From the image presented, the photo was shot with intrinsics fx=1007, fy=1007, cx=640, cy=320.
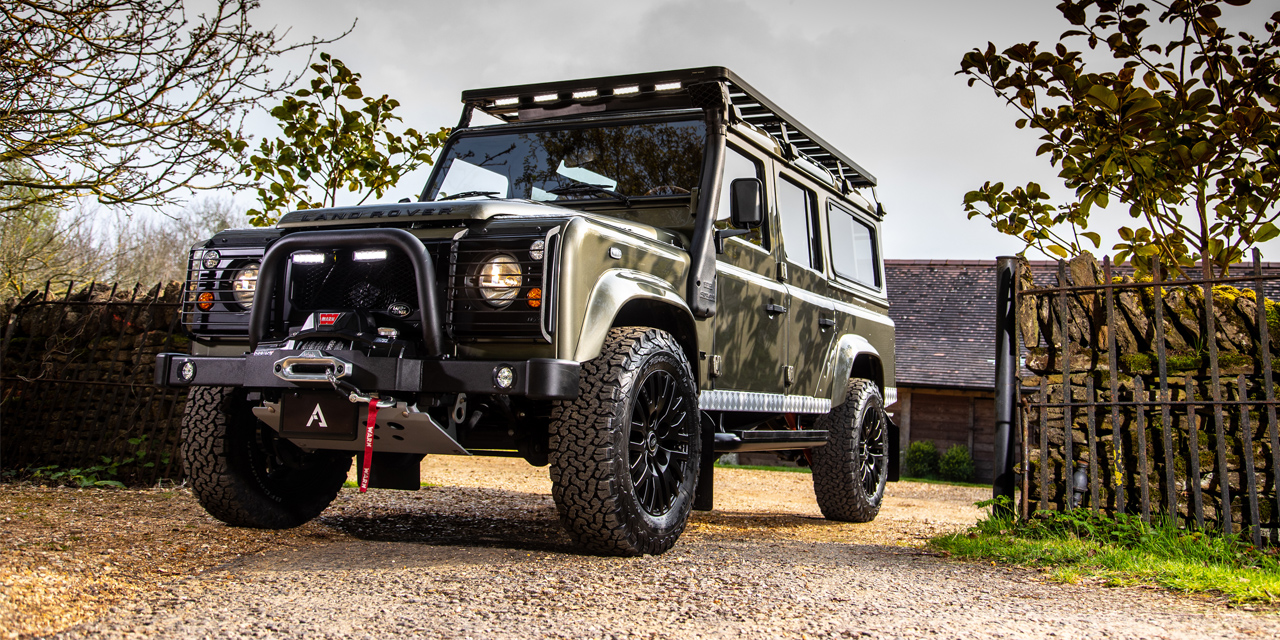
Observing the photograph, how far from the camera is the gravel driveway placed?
3.29 m

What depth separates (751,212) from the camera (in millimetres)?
5430

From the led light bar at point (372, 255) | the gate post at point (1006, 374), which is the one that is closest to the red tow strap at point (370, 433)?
the led light bar at point (372, 255)

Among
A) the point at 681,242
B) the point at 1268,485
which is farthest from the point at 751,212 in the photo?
the point at 1268,485

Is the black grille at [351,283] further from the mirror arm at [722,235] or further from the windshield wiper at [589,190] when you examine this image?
the mirror arm at [722,235]

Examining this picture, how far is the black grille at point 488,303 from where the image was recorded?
4.17 m

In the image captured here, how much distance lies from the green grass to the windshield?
2.61 meters

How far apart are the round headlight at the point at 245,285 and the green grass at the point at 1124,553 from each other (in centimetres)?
386

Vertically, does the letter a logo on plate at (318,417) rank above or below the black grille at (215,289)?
below

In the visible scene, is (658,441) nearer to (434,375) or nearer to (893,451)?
(434,375)

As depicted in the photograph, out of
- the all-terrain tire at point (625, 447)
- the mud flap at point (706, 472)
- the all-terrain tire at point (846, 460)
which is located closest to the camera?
the all-terrain tire at point (625, 447)

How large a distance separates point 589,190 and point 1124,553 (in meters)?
3.38

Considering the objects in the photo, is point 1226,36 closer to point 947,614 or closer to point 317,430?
point 947,614

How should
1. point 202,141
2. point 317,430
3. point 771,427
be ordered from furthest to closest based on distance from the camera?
point 771,427 → point 202,141 → point 317,430

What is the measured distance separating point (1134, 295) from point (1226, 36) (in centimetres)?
215
